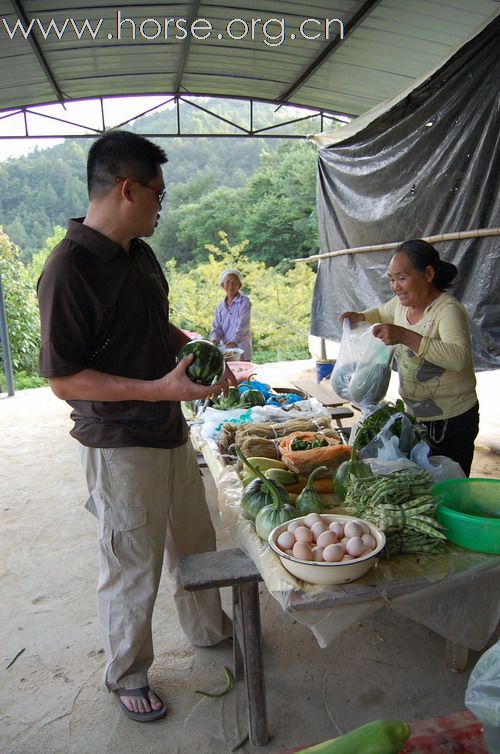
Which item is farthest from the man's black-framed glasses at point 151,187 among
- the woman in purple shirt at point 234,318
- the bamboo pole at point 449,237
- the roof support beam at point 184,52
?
the woman in purple shirt at point 234,318

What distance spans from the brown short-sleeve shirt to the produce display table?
654mm

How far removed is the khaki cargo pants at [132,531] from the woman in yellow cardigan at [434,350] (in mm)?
1260

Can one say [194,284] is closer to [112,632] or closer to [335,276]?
[335,276]

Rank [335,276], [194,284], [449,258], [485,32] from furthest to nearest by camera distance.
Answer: [194,284] < [335,276] < [449,258] < [485,32]

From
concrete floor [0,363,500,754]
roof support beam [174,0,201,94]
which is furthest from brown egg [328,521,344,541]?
roof support beam [174,0,201,94]

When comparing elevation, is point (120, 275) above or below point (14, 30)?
below

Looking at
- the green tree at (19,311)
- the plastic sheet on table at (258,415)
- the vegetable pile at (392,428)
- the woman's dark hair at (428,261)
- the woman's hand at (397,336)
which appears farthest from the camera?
the green tree at (19,311)

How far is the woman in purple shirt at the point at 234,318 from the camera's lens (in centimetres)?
654

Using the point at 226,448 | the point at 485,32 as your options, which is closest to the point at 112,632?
the point at 226,448

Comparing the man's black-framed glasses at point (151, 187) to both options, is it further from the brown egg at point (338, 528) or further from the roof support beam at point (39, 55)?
the roof support beam at point (39, 55)

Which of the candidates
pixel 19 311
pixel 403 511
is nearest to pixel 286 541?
pixel 403 511

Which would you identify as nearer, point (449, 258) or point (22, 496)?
point (449, 258)

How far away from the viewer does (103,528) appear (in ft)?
7.18

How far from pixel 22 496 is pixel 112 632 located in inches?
118
